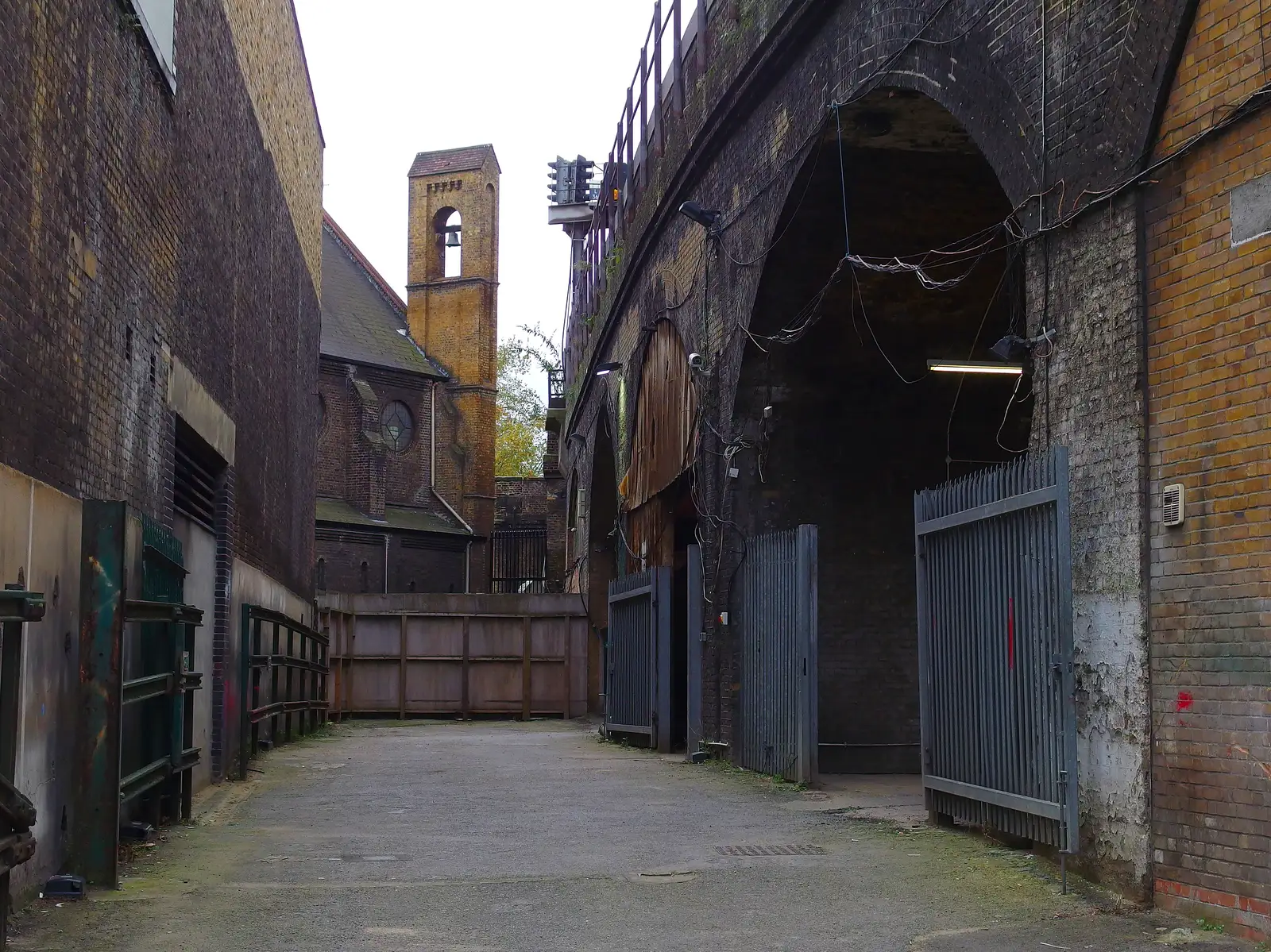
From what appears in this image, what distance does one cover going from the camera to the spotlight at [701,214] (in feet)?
48.4

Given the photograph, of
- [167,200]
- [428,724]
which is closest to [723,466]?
[167,200]

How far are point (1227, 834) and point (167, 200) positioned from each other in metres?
7.92

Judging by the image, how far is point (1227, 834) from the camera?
5.97 metres

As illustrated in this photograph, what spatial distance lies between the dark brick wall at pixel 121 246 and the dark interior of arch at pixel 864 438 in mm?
4940

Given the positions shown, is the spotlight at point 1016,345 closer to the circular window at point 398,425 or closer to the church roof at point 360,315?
the church roof at point 360,315

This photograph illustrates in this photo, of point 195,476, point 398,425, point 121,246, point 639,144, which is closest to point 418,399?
point 398,425

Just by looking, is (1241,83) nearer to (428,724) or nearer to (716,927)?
(716,927)

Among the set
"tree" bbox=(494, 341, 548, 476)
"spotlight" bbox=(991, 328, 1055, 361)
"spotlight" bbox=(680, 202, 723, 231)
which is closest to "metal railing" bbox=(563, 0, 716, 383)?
"spotlight" bbox=(680, 202, 723, 231)

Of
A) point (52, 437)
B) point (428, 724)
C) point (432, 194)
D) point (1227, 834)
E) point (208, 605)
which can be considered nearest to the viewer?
point (1227, 834)

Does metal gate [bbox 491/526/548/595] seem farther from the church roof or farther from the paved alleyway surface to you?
the paved alleyway surface

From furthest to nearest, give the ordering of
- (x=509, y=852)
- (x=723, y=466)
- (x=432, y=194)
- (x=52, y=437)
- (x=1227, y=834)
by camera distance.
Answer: (x=432, y=194), (x=723, y=466), (x=509, y=852), (x=52, y=437), (x=1227, y=834)

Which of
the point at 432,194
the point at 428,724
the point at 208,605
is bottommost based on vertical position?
the point at 428,724

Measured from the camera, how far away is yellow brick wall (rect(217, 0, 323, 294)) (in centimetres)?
1439

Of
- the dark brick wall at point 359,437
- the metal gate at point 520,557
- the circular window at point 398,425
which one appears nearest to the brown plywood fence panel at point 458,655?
the dark brick wall at point 359,437
